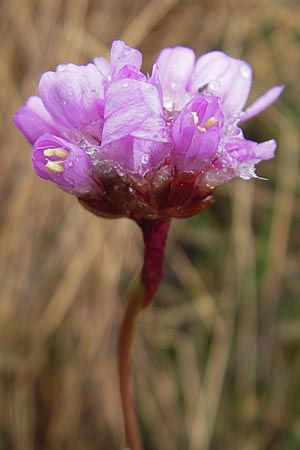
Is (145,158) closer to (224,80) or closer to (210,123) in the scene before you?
(210,123)

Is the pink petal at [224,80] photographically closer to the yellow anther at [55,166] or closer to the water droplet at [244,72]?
the water droplet at [244,72]

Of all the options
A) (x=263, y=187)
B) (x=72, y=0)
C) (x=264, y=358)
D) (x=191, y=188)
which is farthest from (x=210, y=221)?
(x=191, y=188)

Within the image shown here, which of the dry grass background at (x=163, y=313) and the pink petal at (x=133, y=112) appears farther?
the dry grass background at (x=163, y=313)

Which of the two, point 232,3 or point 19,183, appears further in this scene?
point 232,3

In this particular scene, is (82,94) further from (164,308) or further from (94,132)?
(164,308)

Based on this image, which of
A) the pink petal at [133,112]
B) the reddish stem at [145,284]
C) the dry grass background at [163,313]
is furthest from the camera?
the dry grass background at [163,313]

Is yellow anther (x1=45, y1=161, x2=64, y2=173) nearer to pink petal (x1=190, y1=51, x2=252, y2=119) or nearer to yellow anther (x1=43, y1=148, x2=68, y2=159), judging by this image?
yellow anther (x1=43, y1=148, x2=68, y2=159)

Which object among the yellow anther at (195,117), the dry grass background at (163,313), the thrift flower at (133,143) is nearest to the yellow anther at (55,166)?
the thrift flower at (133,143)
